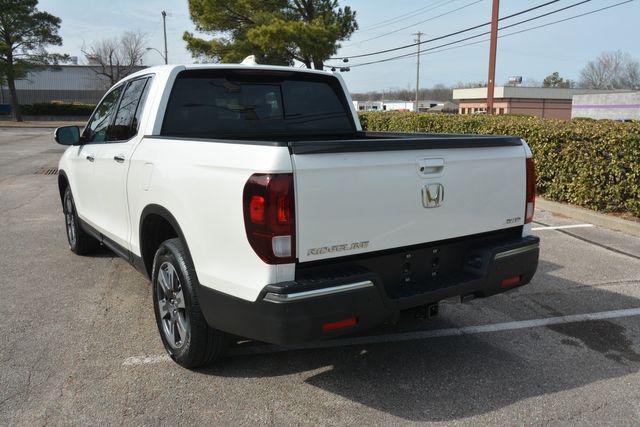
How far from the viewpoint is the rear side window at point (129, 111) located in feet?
13.8

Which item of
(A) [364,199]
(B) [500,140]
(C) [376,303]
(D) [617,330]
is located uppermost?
(B) [500,140]

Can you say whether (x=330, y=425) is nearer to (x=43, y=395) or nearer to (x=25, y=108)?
(x=43, y=395)

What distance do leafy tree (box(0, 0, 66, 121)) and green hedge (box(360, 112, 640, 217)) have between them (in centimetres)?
5175

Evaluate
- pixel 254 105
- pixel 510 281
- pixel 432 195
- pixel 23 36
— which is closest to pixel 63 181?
pixel 254 105

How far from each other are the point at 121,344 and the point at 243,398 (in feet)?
3.99

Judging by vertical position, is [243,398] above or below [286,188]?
below

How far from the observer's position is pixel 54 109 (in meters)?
56.8

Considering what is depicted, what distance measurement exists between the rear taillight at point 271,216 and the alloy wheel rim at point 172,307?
0.88 meters

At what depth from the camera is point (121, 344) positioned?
12.7 feet

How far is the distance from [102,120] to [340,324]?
3.52 m

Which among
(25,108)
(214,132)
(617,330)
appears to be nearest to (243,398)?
(214,132)

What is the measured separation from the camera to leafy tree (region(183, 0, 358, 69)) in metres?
27.1

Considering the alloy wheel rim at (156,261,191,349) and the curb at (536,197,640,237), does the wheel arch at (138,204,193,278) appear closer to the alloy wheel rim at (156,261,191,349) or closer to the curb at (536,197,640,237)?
the alloy wheel rim at (156,261,191,349)

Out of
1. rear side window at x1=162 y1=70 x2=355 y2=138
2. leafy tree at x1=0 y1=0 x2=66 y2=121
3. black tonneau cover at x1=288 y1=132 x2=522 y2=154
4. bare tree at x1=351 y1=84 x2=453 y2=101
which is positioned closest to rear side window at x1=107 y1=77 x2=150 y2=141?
rear side window at x1=162 y1=70 x2=355 y2=138
